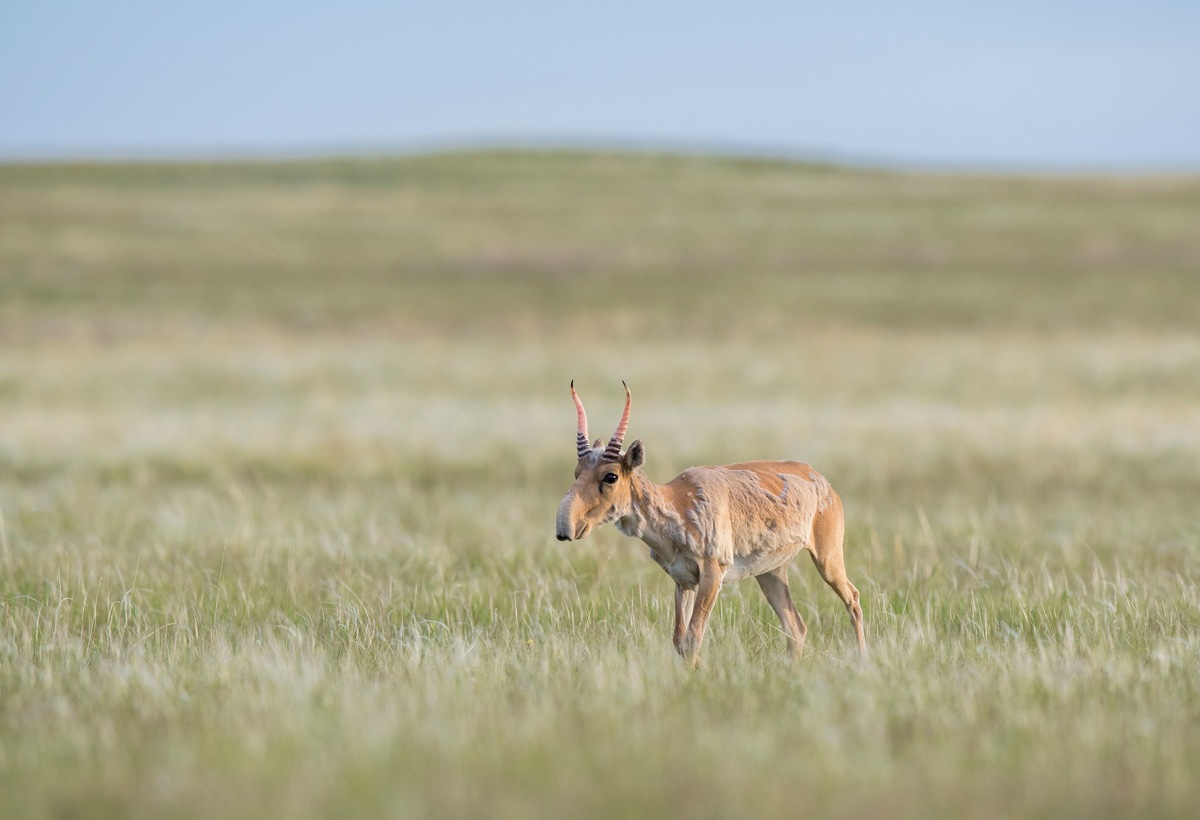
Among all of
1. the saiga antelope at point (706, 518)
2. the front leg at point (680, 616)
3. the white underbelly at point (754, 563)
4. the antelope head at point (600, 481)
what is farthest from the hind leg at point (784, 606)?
the antelope head at point (600, 481)

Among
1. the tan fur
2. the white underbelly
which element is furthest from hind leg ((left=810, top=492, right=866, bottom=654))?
the white underbelly

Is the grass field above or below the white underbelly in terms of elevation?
below

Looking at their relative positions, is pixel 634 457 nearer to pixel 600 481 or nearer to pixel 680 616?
pixel 600 481

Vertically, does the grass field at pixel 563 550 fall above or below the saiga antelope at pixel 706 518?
below

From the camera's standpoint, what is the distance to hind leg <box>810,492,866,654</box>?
584cm

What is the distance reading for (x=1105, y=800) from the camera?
12.1 ft

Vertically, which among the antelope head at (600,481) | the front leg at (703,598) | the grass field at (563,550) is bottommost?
the grass field at (563,550)

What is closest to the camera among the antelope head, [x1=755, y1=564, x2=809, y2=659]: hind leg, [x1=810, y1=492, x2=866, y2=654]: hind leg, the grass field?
the grass field

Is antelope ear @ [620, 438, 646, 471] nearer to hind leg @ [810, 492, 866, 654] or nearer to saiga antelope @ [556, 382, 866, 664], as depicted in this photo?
saiga antelope @ [556, 382, 866, 664]

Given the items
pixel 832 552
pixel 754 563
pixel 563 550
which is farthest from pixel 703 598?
pixel 563 550

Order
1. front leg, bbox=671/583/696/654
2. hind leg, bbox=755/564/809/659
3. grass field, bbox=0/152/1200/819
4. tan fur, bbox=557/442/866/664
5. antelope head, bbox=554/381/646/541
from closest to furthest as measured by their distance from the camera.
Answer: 1. grass field, bbox=0/152/1200/819
2. antelope head, bbox=554/381/646/541
3. tan fur, bbox=557/442/866/664
4. front leg, bbox=671/583/696/654
5. hind leg, bbox=755/564/809/659

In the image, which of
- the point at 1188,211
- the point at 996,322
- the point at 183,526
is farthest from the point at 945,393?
the point at 1188,211

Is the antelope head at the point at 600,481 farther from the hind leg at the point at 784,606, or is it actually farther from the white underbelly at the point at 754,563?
the hind leg at the point at 784,606

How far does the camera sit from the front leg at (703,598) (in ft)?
17.4
